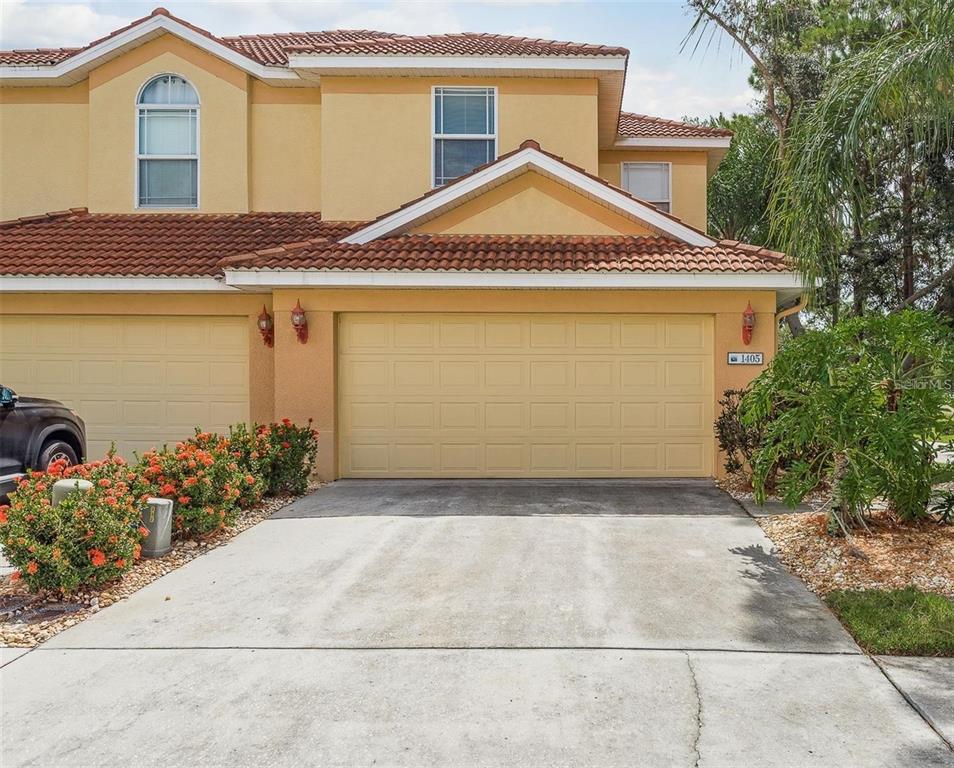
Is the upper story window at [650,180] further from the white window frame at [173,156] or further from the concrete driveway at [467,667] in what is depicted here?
the concrete driveway at [467,667]

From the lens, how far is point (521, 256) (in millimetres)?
9969

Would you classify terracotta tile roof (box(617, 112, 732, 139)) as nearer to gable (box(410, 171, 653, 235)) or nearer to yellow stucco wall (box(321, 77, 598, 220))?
yellow stucco wall (box(321, 77, 598, 220))

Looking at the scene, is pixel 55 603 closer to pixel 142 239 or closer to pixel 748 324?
pixel 142 239

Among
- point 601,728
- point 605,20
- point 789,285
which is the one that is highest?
point 605,20

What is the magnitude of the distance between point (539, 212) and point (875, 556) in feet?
22.4

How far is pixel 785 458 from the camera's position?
8625 mm

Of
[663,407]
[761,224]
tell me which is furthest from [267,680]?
[761,224]

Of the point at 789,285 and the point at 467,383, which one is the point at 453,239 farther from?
the point at 789,285

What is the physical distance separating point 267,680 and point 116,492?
8.81ft

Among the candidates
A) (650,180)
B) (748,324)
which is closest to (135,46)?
(650,180)

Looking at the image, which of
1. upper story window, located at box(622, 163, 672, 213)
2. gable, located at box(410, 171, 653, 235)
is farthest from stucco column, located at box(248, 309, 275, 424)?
upper story window, located at box(622, 163, 672, 213)

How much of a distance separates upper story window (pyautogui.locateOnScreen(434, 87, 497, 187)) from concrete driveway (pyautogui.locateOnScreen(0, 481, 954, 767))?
25.7 feet

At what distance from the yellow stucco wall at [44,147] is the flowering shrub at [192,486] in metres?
8.79

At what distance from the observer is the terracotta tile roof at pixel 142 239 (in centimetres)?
1076
